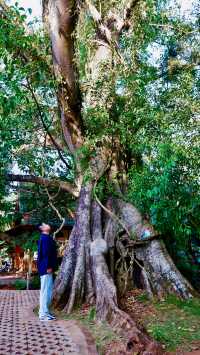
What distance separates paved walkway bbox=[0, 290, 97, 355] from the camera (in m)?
4.80

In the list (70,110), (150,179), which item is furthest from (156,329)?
(70,110)

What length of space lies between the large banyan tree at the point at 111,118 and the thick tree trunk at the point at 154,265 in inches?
0.7

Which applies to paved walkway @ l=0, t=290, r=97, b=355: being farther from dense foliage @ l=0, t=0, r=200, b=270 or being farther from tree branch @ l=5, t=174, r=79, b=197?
tree branch @ l=5, t=174, r=79, b=197

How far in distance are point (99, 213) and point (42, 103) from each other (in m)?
3.89

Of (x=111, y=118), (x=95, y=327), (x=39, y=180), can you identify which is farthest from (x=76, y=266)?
(x=39, y=180)

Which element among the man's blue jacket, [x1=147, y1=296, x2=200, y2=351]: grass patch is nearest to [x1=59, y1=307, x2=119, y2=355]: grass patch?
[x1=147, y1=296, x2=200, y2=351]: grass patch

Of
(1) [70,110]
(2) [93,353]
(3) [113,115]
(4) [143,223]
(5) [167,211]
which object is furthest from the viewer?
(1) [70,110]

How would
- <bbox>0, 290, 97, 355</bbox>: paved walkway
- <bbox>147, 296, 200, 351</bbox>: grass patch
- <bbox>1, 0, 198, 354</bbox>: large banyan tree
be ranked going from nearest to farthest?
<bbox>0, 290, 97, 355</bbox>: paved walkway < <bbox>147, 296, 200, 351</bbox>: grass patch < <bbox>1, 0, 198, 354</bbox>: large banyan tree

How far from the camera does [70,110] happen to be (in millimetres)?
9422

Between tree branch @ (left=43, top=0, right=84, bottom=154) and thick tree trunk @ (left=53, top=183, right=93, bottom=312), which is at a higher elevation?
tree branch @ (left=43, top=0, right=84, bottom=154)

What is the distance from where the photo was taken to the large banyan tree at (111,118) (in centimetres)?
745

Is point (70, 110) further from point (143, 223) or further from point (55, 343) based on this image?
point (55, 343)

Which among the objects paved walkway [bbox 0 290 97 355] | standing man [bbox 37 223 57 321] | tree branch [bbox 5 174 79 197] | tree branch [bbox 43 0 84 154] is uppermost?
tree branch [bbox 43 0 84 154]

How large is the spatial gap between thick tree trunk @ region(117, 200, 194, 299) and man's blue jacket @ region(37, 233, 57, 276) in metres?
1.77
